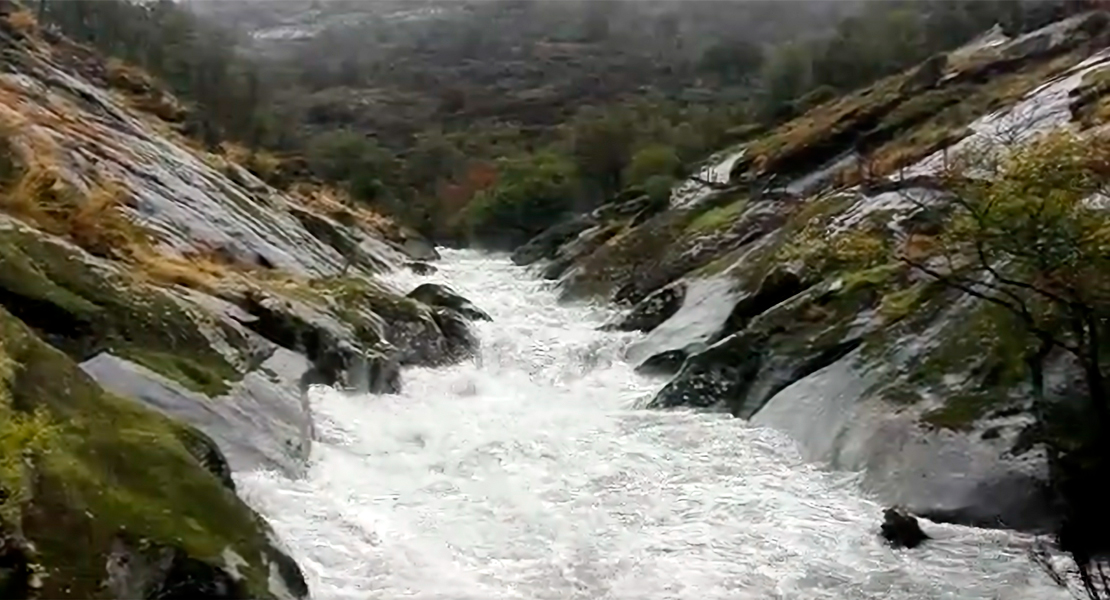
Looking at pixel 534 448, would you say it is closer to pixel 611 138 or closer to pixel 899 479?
pixel 899 479

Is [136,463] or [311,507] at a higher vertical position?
[136,463]

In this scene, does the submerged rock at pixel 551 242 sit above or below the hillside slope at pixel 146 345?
below

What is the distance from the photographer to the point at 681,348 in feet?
92.7

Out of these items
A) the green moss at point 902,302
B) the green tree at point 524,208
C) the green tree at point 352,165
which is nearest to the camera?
the green moss at point 902,302

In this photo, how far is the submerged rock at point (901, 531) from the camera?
15180 mm

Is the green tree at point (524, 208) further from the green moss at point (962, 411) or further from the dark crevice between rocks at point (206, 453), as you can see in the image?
the dark crevice between rocks at point (206, 453)

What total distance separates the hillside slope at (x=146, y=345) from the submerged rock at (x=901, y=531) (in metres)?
8.18

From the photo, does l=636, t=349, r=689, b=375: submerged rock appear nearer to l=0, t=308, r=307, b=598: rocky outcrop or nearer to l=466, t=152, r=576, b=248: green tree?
l=0, t=308, r=307, b=598: rocky outcrop

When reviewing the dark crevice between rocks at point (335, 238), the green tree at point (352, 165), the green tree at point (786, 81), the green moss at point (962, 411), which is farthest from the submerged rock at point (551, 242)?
the green moss at point (962, 411)

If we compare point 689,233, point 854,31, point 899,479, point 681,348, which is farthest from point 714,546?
point 854,31

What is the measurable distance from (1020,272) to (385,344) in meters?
14.5

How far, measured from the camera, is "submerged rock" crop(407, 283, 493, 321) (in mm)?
34625

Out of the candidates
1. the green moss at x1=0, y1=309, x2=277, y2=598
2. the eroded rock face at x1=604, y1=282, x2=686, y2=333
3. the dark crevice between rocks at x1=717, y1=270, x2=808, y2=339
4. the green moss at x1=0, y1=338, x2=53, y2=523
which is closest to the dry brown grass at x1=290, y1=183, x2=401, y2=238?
the eroded rock face at x1=604, y1=282, x2=686, y2=333

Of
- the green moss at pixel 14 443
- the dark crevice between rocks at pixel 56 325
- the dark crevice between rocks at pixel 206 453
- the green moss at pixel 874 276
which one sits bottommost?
the green moss at pixel 874 276
